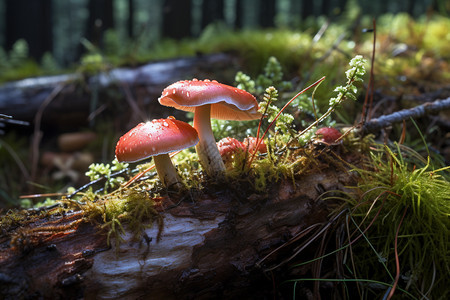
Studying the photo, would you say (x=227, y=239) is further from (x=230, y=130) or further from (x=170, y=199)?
(x=230, y=130)

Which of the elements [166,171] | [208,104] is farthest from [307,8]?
[166,171]

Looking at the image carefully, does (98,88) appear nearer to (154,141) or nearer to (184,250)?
(154,141)

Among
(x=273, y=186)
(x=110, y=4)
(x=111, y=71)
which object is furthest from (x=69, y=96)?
(x=110, y=4)

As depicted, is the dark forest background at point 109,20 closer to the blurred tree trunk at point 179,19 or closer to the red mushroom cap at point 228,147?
the blurred tree trunk at point 179,19

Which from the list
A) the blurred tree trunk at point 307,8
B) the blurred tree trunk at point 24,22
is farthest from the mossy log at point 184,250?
the blurred tree trunk at point 307,8

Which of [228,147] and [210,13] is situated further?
[210,13]

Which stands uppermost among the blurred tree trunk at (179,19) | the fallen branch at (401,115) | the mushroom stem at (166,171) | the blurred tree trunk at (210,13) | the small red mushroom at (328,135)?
the blurred tree trunk at (210,13)
